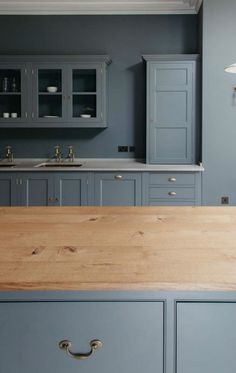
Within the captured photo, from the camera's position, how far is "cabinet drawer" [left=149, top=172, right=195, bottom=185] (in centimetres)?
419

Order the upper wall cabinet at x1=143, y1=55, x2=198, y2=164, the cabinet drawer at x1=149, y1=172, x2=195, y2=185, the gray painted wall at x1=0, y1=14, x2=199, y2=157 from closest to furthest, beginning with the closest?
1. the cabinet drawer at x1=149, y1=172, x2=195, y2=185
2. the upper wall cabinet at x1=143, y1=55, x2=198, y2=164
3. the gray painted wall at x1=0, y1=14, x2=199, y2=157

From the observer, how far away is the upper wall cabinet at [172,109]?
14.3 ft

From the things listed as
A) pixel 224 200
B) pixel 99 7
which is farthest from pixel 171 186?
pixel 99 7

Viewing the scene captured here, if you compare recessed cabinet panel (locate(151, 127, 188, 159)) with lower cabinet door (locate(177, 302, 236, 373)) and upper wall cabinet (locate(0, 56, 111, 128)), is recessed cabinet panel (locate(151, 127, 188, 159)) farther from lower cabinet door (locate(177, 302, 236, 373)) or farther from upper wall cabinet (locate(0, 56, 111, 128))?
lower cabinet door (locate(177, 302, 236, 373))

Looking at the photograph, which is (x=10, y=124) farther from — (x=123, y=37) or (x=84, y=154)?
(x=123, y=37)

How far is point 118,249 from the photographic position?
3.43 ft

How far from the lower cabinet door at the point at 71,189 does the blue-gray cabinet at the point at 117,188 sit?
4.8 inches

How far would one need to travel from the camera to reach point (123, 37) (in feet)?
15.9

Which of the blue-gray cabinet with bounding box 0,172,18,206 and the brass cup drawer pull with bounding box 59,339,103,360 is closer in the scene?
the brass cup drawer pull with bounding box 59,339,103,360

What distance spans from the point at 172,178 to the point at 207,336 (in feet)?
11.2

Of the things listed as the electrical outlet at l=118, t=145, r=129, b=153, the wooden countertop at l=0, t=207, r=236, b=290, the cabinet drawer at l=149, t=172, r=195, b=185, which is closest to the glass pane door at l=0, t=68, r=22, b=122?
the electrical outlet at l=118, t=145, r=129, b=153

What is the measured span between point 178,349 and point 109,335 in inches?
5.5

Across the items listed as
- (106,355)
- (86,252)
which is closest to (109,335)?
(106,355)

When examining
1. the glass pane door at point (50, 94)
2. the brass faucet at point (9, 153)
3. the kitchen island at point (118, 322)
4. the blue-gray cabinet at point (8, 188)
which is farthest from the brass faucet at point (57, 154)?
the kitchen island at point (118, 322)
